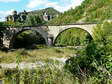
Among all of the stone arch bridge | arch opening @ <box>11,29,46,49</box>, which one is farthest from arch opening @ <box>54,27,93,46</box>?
the stone arch bridge

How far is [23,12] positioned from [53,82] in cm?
13274

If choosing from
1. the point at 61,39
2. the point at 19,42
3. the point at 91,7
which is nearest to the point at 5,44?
the point at 19,42

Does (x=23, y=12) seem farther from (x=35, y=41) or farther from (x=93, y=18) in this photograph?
(x=35, y=41)

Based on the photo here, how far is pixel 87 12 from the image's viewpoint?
81562 millimetres

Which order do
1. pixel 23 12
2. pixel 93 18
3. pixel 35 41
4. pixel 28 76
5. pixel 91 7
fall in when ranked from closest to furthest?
1. pixel 28 76
2. pixel 35 41
3. pixel 93 18
4. pixel 91 7
5. pixel 23 12

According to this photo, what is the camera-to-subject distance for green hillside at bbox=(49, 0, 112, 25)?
75.6 meters

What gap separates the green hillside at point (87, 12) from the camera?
2975 inches

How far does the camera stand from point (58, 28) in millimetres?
50562

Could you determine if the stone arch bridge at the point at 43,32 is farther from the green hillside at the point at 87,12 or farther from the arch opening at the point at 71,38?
the green hillside at the point at 87,12

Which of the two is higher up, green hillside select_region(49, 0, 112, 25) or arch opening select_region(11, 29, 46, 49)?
green hillside select_region(49, 0, 112, 25)

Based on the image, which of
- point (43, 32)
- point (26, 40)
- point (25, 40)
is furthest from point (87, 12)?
point (43, 32)

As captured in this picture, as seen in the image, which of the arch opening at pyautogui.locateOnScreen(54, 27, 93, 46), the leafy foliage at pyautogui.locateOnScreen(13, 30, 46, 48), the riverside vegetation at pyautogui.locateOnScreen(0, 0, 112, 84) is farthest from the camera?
the arch opening at pyautogui.locateOnScreen(54, 27, 93, 46)

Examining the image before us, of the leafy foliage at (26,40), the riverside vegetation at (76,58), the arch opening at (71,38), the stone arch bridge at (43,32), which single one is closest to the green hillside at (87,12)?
the riverside vegetation at (76,58)

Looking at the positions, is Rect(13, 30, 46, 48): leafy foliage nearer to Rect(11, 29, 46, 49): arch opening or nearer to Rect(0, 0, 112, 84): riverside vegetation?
Rect(11, 29, 46, 49): arch opening
